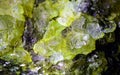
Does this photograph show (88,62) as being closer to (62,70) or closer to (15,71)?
(62,70)

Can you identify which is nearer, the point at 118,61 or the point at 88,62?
the point at 88,62

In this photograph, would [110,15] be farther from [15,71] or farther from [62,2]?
[15,71]

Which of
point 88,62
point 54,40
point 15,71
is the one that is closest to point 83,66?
point 88,62

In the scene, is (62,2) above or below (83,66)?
above

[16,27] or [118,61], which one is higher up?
[16,27]

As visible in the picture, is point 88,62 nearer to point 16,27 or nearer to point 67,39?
point 67,39

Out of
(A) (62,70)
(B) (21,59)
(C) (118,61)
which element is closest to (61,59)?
(A) (62,70)

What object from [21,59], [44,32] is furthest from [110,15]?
[21,59]
